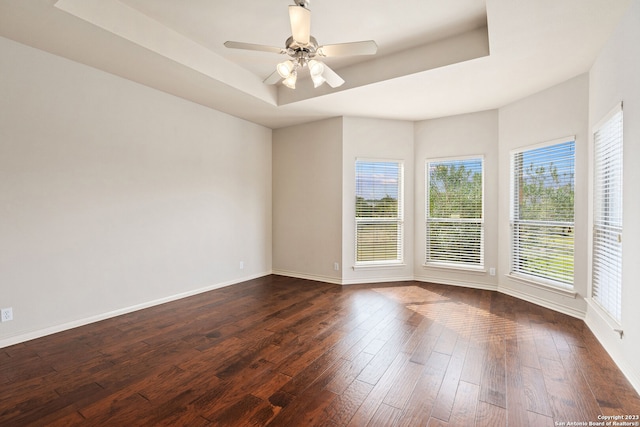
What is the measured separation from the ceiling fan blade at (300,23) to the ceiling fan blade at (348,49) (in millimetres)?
186

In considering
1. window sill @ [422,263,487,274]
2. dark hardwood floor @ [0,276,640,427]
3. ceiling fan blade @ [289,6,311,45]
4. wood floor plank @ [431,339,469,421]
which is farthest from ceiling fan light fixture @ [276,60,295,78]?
window sill @ [422,263,487,274]

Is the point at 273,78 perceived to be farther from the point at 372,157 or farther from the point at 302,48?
the point at 372,157

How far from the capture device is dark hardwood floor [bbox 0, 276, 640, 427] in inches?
74.2

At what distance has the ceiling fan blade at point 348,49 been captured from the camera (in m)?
2.35

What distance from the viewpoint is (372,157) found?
517 cm

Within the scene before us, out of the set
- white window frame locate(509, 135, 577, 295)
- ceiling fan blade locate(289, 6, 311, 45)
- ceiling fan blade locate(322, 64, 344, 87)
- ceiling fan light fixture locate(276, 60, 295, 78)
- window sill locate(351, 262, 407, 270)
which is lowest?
window sill locate(351, 262, 407, 270)

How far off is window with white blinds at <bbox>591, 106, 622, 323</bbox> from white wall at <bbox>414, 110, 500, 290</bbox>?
59.1 inches

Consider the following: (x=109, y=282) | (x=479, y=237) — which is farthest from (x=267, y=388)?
(x=479, y=237)

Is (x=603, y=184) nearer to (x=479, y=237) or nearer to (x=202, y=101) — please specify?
(x=479, y=237)

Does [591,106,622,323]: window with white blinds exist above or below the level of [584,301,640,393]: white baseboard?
above

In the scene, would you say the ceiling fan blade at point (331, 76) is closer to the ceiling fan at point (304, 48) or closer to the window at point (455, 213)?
the ceiling fan at point (304, 48)

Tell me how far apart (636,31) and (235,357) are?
4.03 metres

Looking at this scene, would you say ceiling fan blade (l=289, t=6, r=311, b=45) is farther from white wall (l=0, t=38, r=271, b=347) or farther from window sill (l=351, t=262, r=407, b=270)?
window sill (l=351, t=262, r=407, b=270)

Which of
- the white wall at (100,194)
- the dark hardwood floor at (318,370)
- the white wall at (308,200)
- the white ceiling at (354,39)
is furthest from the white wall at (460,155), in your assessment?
the white wall at (100,194)
